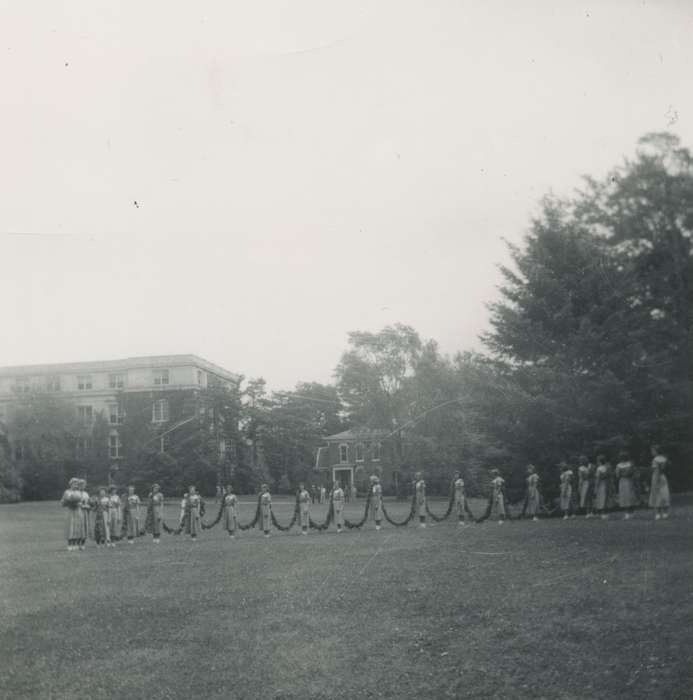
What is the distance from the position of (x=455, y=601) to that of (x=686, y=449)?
57.3ft

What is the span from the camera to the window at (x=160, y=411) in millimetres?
61812

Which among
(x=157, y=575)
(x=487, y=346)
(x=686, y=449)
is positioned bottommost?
(x=157, y=575)

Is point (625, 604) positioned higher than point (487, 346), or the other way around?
point (487, 346)

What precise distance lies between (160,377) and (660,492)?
49.9m

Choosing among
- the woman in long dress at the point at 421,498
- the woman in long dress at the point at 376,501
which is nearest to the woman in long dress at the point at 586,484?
the woman in long dress at the point at 421,498

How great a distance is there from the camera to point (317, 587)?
13102 millimetres

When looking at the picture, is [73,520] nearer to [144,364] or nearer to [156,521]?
[156,521]

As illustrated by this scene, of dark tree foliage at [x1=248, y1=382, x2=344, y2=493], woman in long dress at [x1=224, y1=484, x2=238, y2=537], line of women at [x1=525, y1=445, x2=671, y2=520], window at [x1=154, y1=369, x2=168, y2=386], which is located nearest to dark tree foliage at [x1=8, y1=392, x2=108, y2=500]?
window at [x1=154, y1=369, x2=168, y2=386]

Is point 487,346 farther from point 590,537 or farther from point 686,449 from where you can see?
point 590,537

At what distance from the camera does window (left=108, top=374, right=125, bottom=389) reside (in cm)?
6518

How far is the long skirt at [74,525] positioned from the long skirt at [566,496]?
15479 millimetres

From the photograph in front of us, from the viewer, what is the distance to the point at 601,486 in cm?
2286

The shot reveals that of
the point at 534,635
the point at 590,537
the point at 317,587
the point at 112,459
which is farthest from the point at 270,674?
the point at 112,459

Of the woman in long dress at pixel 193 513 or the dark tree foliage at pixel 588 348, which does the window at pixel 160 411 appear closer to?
the woman in long dress at pixel 193 513
